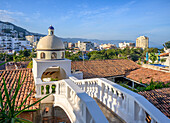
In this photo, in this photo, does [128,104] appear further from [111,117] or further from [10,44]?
[10,44]

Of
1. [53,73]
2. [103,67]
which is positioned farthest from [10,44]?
[53,73]

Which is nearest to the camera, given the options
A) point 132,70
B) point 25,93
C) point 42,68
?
point 25,93

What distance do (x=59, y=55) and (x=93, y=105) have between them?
18.6ft

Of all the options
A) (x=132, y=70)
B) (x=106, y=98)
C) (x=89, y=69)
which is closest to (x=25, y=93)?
(x=106, y=98)

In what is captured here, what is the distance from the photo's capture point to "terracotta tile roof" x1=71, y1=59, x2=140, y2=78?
14.6 metres

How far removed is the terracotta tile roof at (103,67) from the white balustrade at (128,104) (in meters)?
7.54

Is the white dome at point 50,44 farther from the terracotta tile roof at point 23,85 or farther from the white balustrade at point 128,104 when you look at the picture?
the white balustrade at point 128,104

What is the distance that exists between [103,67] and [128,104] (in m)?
12.3

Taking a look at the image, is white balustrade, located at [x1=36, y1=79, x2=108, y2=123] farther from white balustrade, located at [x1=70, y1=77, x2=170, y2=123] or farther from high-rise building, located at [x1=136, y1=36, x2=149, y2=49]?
high-rise building, located at [x1=136, y1=36, x2=149, y2=49]

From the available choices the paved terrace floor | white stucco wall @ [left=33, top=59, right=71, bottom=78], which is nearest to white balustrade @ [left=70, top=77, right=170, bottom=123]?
the paved terrace floor

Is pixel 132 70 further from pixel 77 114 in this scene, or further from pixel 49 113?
pixel 77 114

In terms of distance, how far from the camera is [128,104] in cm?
410

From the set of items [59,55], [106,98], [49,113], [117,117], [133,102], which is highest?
[59,55]

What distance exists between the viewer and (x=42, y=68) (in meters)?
7.54
